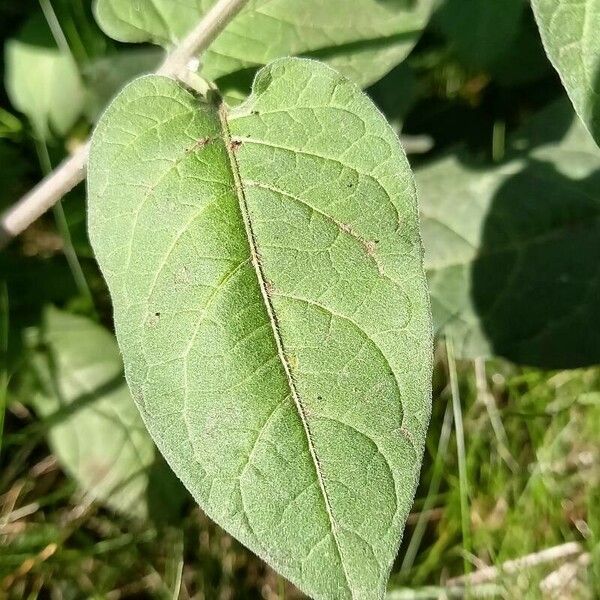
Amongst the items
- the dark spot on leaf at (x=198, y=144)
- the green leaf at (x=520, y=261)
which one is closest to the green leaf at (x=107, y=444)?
the green leaf at (x=520, y=261)

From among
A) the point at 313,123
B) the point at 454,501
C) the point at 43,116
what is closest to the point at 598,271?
the point at 454,501

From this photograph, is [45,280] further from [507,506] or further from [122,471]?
[507,506]

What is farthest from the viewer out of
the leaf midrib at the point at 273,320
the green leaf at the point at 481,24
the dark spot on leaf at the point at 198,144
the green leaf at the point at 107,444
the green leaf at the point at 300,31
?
the green leaf at the point at 107,444

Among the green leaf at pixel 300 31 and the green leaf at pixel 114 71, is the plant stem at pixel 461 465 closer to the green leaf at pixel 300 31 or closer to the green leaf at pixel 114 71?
the green leaf at pixel 300 31

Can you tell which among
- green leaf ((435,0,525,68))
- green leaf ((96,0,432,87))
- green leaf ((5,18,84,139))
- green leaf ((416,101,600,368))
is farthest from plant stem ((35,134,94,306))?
green leaf ((435,0,525,68))

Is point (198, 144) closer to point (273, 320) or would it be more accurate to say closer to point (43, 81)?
point (273, 320)

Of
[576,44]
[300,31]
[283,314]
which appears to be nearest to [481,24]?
[300,31]
